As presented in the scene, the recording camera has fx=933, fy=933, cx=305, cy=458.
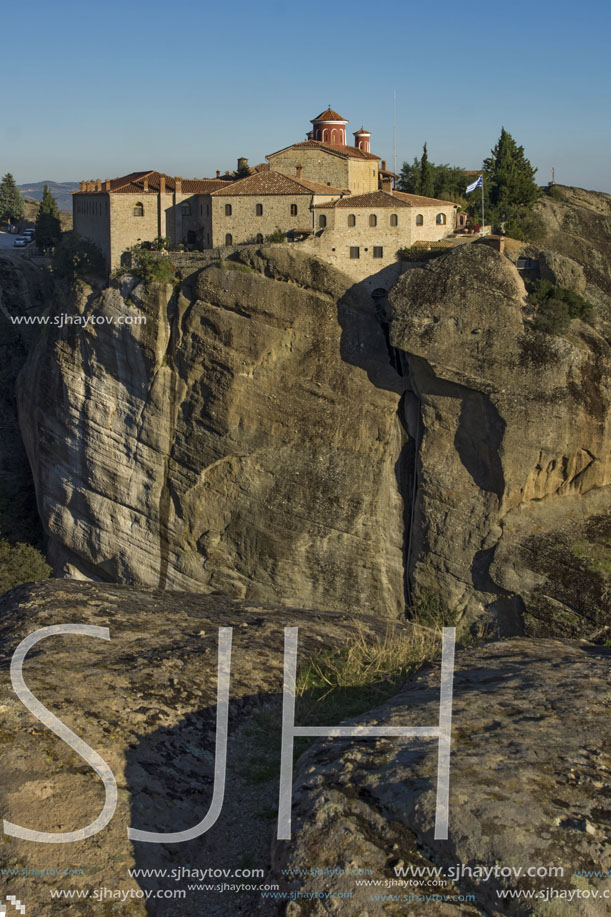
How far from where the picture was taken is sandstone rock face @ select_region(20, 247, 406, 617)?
3394 cm

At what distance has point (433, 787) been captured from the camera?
409cm

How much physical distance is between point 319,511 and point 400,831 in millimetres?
29893

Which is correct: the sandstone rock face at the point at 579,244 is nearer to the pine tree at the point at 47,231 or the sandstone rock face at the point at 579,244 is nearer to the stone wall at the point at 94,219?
the stone wall at the point at 94,219

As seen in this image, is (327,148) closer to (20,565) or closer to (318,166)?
(318,166)

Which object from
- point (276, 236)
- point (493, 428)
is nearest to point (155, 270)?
point (276, 236)

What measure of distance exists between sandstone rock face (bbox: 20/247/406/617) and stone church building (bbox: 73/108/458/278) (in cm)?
218

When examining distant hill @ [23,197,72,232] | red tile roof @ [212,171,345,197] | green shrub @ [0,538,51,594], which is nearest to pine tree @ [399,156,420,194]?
red tile roof @ [212,171,345,197]

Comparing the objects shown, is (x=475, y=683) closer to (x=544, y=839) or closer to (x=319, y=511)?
(x=544, y=839)

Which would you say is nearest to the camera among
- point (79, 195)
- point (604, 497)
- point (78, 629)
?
point (78, 629)

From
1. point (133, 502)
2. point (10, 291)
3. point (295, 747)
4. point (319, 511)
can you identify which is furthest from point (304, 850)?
point (10, 291)

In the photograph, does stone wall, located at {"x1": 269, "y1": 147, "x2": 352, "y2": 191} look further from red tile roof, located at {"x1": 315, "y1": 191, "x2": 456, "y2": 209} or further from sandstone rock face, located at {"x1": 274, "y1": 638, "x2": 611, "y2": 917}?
sandstone rock face, located at {"x1": 274, "y1": 638, "x2": 611, "y2": 917}

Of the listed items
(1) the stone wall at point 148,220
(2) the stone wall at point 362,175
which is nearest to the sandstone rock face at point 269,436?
(1) the stone wall at point 148,220

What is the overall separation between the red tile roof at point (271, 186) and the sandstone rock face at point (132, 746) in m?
31.3

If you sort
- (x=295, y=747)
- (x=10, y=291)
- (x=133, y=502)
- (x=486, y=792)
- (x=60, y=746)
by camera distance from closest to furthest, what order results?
(x=486, y=792), (x=60, y=746), (x=295, y=747), (x=133, y=502), (x=10, y=291)
